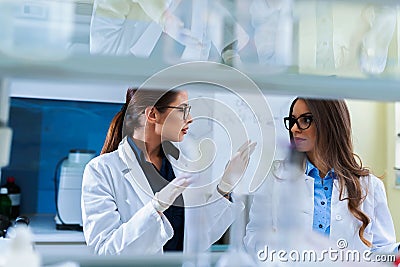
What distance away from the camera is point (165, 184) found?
1.04m

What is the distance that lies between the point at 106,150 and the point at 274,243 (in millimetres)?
667

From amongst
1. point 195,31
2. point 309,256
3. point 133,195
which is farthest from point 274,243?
point 133,195

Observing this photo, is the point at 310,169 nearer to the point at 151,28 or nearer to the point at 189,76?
the point at 151,28

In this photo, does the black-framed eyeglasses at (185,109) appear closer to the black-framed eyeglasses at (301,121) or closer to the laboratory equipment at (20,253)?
the black-framed eyeglasses at (301,121)

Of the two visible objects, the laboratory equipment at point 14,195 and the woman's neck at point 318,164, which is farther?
the laboratory equipment at point 14,195

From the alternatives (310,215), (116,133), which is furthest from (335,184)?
(116,133)

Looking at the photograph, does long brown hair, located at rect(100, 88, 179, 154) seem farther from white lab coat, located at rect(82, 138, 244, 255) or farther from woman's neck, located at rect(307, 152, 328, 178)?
woman's neck, located at rect(307, 152, 328, 178)

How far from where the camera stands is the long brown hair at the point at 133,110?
3.17 ft

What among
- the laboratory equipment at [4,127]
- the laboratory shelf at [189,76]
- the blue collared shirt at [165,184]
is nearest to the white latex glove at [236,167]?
the blue collared shirt at [165,184]

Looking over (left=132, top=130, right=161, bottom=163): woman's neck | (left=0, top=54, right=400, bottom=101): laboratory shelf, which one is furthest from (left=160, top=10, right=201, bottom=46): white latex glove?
(left=132, top=130, right=161, bottom=163): woman's neck

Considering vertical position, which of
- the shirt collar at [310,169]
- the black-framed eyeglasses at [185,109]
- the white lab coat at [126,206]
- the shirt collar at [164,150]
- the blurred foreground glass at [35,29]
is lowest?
the white lab coat at [126,206]

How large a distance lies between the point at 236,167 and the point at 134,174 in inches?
10.8

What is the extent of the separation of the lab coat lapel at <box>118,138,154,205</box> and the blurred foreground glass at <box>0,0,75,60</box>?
60cm

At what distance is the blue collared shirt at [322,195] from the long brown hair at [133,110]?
0.38m
